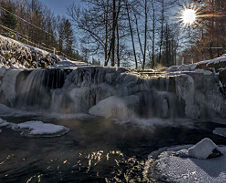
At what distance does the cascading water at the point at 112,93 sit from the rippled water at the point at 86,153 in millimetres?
1748

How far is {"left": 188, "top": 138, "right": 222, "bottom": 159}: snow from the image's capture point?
243 cm

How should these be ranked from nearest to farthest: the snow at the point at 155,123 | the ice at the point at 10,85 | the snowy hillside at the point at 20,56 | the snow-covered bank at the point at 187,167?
the snow-covered bank at the point at 187,167, the snow at the point at 155,123, the ice at the point at 10,85, the snowy hillside at the point at 20,56

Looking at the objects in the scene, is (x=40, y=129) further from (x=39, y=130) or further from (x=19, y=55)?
(x=19, y=55)

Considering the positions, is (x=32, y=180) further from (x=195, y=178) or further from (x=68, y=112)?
(x=68, y=112)

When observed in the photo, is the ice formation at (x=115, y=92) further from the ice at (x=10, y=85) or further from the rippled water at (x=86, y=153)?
the rippled water at (x=86, y=153)

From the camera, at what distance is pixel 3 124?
4.61 metres

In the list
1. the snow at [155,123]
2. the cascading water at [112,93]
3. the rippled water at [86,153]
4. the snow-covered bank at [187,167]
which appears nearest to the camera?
the snow-covered bank at [187,167]

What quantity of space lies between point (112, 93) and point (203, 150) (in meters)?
4.47

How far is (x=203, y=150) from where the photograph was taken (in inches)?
97.3

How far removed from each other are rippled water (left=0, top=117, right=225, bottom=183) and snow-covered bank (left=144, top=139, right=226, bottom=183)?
0.21 meters

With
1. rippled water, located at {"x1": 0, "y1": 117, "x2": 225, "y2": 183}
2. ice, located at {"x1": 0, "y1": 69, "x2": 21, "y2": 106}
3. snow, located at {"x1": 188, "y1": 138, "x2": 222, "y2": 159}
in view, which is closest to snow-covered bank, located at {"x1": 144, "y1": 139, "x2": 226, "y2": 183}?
snow, located at {"x1": 188, "y1": 138, "x2": 222, "y2": 159}

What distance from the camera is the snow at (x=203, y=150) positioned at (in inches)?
95.7

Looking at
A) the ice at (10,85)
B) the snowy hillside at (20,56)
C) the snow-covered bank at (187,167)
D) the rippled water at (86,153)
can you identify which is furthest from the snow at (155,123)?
the snowy hillside at (20,56)

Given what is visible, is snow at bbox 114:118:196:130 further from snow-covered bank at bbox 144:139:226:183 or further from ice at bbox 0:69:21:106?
ice at bbox 0:69:21:106
